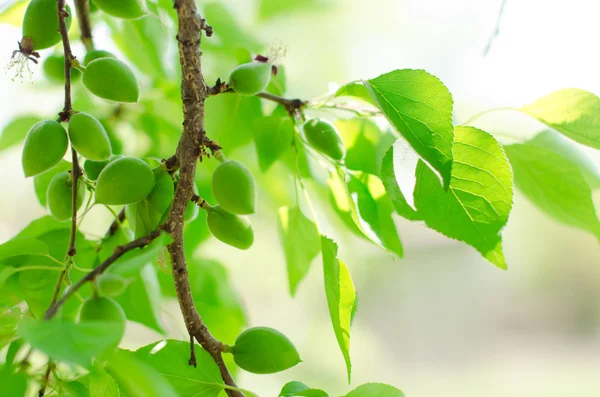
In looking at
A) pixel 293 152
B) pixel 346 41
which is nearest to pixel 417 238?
pixel 346 41

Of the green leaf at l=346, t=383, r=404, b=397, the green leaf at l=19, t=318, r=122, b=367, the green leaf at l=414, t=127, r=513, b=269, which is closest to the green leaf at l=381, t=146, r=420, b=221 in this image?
the green leaf at l=414, t=127, r=513, b=269

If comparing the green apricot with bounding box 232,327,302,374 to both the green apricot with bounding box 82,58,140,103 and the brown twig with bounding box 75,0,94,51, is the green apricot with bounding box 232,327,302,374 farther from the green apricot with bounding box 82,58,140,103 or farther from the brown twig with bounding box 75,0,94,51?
the brown twig with bounding box 75,0,94,51

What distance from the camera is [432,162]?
35 centimetres

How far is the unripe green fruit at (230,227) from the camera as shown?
15.2 inches

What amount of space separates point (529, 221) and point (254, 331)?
3.87 meters

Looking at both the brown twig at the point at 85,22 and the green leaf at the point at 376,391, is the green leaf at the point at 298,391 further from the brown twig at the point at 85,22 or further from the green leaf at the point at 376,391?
the brown twig at the point at 85,22

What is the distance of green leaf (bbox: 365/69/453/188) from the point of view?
358mm

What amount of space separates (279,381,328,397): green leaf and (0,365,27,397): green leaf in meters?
0.15

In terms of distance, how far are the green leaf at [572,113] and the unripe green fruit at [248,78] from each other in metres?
0.24

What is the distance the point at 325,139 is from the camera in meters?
0.48

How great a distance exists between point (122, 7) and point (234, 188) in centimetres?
17

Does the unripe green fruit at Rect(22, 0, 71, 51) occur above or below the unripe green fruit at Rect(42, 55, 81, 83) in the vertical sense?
below

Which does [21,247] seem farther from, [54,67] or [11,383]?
[54,67]

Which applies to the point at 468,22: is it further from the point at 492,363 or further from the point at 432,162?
the point at 432,162
